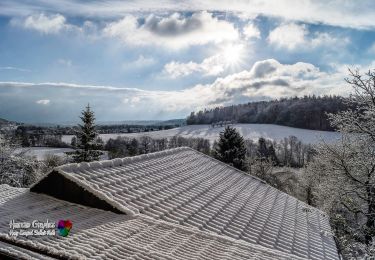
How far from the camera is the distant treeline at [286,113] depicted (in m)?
119

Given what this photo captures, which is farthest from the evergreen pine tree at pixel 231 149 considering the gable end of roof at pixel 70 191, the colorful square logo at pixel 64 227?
the colorful square logo at pixel 64 227

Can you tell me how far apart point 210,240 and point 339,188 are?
33.8ft

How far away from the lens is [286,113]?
13338 centimetres

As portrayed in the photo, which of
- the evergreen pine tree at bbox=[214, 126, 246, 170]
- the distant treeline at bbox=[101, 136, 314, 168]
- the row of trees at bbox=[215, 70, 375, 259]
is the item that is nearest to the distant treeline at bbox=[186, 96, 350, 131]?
the distant treeline at bbox=[101, 136, 314, 168]

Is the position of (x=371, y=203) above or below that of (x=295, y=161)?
above

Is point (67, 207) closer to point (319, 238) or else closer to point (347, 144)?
point (319, 238)

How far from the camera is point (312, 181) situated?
33.2m

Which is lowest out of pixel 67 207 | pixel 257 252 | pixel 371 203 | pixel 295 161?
pixel 295 161

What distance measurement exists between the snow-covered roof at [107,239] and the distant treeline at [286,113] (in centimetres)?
9623

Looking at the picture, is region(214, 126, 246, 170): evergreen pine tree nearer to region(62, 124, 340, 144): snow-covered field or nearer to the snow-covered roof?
the snow-covered roof

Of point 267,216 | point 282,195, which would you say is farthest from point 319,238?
point 282,195

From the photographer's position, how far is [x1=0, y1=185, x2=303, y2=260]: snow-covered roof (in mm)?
5238

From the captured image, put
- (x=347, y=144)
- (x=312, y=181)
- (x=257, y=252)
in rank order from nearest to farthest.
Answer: (x=257, y=252)
(x=347, y=144)
(x=312, y=181)

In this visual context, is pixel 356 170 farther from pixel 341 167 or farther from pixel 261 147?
pixel 261 147
